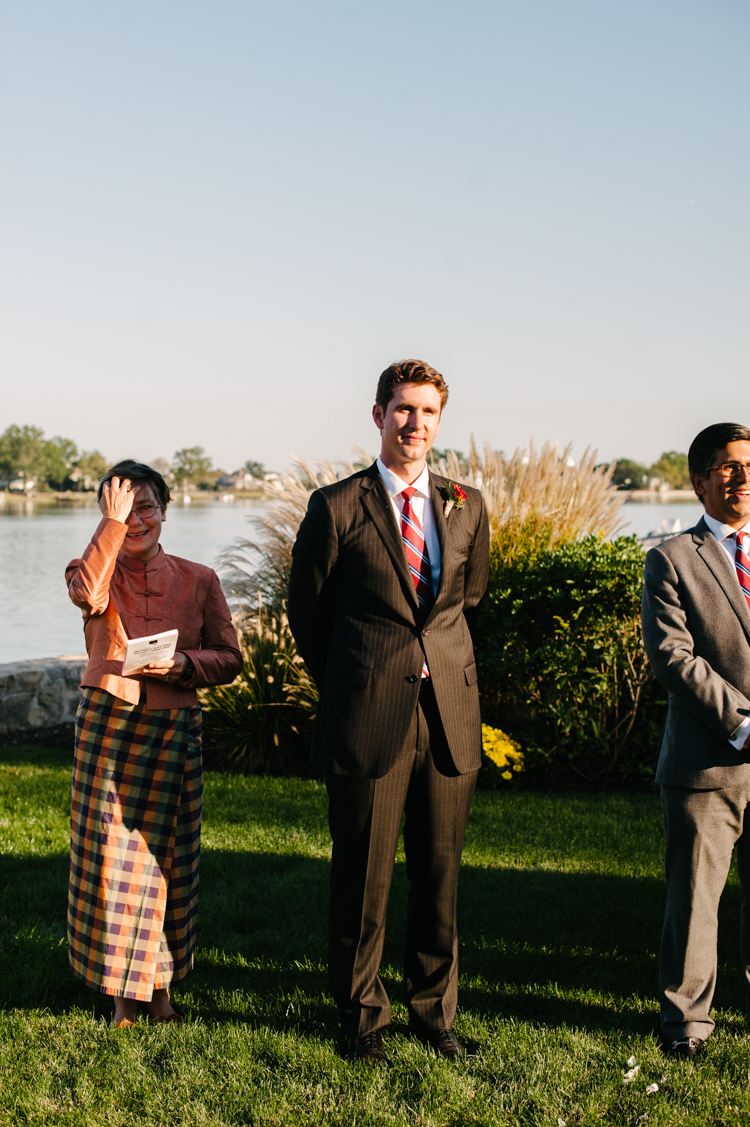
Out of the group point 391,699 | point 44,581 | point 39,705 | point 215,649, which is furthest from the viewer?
point 44,581

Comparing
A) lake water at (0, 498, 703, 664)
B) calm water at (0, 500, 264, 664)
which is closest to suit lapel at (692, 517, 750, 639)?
calm water at (0, 500, 264, 664)

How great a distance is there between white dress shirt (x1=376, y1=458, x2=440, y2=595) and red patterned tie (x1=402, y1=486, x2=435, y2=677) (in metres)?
0.01

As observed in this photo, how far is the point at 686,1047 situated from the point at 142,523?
2.73 metres

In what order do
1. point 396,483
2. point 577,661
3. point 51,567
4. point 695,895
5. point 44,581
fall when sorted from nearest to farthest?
point 695,895 → point 396,483 → point 577,661 → point 44,581 → point 51,567

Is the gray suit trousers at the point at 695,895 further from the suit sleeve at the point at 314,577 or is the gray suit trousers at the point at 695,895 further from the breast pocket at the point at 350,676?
the suit sleeve at the point at 314,577

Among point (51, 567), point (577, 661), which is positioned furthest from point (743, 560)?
point (51, 567)

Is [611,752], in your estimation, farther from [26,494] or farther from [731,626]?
[26,494]

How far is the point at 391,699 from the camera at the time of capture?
9.80 ft

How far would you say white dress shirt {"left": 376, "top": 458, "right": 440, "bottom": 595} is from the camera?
3.19 m

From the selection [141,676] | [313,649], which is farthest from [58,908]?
[313,649]

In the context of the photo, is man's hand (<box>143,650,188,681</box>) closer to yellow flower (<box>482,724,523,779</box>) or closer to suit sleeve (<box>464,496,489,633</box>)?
suit sleeve (<box>464,496,489,633</box>)

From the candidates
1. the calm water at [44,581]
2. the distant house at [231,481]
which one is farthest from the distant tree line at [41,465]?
the calm water at [44,581]

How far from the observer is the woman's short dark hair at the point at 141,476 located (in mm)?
3348

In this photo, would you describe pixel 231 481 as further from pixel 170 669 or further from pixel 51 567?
pixel 170 669
